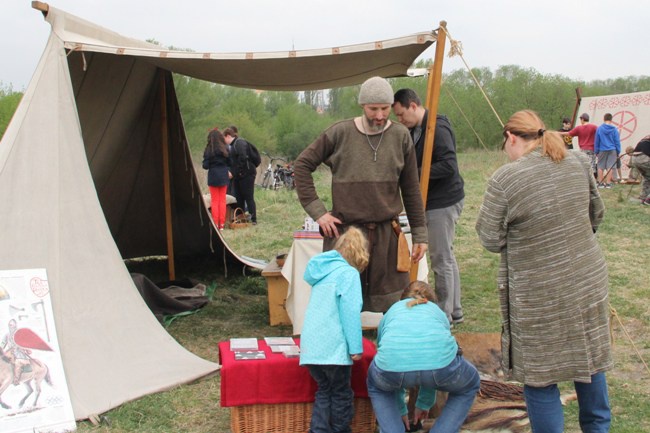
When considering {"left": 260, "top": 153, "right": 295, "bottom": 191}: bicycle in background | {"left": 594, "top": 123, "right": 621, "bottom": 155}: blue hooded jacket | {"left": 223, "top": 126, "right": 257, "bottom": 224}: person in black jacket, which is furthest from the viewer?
{"left": 260, "top": 153, "right": 295, "bottom": 191}: bicycle in background

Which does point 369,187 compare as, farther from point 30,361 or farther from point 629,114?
point 629,114

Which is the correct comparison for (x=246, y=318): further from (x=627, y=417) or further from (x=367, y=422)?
(x=627, y=417)

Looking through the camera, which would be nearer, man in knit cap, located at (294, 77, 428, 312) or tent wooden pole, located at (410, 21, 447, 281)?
man in knit cap, located at (294, 77, 428, 312)

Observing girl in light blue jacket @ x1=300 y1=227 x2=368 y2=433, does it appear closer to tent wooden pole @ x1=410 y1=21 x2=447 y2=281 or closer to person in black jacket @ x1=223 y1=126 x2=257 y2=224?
tent wooden pole @ x1=410 y1=21 x2=447 y2=281

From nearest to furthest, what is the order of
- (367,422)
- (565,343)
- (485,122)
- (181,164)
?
(565,343), (367,422), (181,164), (485,122)

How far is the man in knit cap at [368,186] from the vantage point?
3531mm

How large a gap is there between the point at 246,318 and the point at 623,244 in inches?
193

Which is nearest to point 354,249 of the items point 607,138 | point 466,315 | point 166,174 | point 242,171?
point 466,315

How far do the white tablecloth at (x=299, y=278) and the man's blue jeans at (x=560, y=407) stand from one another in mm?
2095

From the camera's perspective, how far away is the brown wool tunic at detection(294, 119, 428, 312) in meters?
3.53

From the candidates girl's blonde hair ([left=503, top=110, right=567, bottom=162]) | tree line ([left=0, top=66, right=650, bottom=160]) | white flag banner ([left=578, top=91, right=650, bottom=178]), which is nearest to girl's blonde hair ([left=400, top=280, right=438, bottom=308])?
girl's blonde hair ([left=503, top=110, right=567, bottom=162])

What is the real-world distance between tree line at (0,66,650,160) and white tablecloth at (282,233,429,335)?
1692cm

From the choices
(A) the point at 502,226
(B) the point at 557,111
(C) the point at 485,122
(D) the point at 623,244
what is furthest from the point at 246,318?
(B) the point at 557,111

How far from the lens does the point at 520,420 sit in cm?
Result: 338
